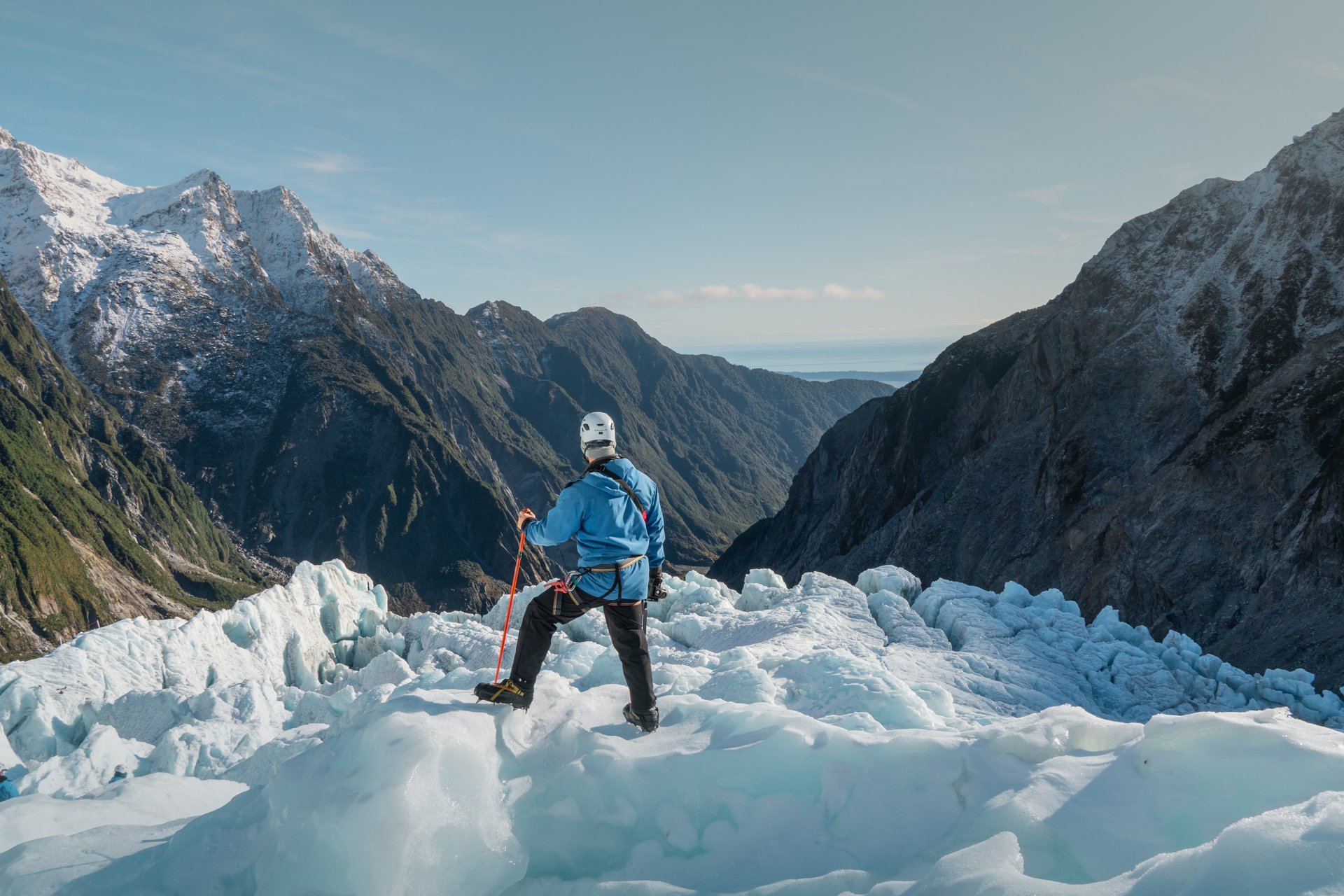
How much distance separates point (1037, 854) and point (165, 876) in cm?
616

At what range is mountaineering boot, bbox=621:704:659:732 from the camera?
23.1ft

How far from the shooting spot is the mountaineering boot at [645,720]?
705 centimetres

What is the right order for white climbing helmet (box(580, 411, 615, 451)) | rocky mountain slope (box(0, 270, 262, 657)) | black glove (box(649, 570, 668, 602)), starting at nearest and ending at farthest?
white climbing helmet (box(580, 411, 615, 451))
black glove (box(649, 570, 668, 602))
rocky mountain slope (box(0, 270, 262, 657))

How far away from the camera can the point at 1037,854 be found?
189 inches

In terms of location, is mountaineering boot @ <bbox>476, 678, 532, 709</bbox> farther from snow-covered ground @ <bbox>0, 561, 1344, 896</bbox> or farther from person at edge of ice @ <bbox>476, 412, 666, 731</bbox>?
snow-covered ground @ <bbox>0, 561, 1344, 896</bbox>

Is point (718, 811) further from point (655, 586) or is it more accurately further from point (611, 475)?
point (611, 475)

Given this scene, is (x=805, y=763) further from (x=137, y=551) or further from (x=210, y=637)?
(x=137, y=551)

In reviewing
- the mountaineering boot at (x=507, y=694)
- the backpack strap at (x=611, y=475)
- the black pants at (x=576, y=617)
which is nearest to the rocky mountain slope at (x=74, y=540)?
the mountaineering boot at (x=507, y=694)

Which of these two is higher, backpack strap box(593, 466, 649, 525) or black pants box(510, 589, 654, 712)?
backpack strap box(593, 466, 649, 525)

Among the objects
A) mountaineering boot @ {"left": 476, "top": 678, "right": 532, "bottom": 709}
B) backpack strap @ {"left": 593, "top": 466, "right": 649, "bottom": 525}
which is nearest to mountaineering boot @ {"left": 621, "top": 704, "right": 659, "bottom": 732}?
mountaineering boot @ {"left": 476, "top": 678, "right": 532, "bottom": 709}

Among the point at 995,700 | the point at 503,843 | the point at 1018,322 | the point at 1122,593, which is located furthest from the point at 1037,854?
the point at 1018,322

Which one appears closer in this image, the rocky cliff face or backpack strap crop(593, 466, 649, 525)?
backpack strap crop(593, 466, 649, 525)

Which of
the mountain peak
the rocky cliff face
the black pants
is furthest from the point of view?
the mountain peak

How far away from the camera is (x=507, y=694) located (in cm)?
689
